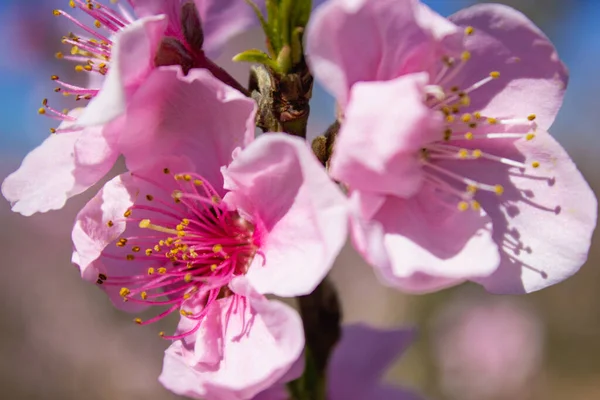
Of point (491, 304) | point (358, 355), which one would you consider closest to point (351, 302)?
point (491, 304)

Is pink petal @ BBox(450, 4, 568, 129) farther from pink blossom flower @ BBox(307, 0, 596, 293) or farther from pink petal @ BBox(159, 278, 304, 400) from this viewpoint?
pink petal @ BBox(159, 278, 304, 400)

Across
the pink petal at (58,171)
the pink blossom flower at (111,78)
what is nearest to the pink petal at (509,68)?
the pink blossom flower at (111,78)

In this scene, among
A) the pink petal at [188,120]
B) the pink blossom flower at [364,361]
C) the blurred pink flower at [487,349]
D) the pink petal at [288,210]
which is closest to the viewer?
the pink petal at [288,210]

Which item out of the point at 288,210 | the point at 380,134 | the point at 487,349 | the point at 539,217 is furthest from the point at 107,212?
the point at 487,349

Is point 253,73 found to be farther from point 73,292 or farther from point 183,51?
point 73,292

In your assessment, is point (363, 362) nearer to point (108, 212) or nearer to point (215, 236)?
point (215, 236)

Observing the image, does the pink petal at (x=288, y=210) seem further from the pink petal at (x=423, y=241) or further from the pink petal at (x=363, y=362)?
the pink petal at (x=363, y=362)

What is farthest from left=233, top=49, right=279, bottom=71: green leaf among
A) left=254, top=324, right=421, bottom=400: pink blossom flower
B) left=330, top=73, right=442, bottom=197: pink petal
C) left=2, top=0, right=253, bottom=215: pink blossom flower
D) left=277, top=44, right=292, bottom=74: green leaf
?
left=254, top=324, right=421, bottom=400: pink blossom flower
